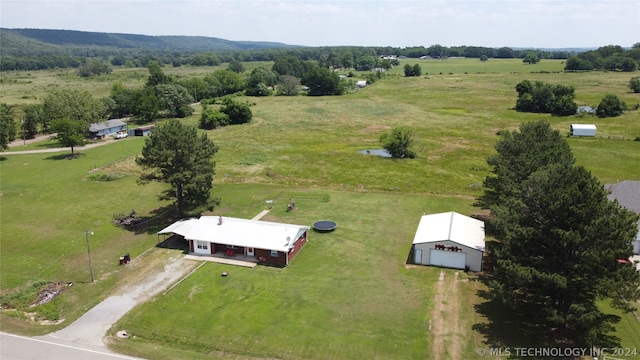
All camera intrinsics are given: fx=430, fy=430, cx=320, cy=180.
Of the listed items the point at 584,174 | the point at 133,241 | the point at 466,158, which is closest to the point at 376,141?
the point at 466,158

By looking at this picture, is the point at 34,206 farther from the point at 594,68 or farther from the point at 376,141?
the point at 594,68

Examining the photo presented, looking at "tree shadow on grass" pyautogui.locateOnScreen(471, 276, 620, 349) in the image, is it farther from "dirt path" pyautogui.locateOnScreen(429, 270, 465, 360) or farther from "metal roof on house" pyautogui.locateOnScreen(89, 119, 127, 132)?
"metal roof on house" pyautogui.locateOnScreen(89, 119, 127, 132)

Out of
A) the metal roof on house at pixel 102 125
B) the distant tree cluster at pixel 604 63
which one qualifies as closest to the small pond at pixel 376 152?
the metal roof on house at pixel 102 125

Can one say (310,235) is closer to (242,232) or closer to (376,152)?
(242,232)

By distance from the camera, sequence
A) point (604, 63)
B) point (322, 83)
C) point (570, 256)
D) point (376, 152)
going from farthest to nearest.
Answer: point (604, 63)
point (322, 83)
point (376, 152)
point (570, 256)

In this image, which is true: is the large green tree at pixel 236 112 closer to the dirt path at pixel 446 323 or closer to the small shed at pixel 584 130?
the small shed at pixel 584 130

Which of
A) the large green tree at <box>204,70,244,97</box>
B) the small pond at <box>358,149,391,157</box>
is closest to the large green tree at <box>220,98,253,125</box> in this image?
the small pond at <box>358,149,391,157</box>

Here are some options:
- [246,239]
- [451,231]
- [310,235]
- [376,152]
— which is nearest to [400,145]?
[376,152]

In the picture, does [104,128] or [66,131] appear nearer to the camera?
[66,131]
